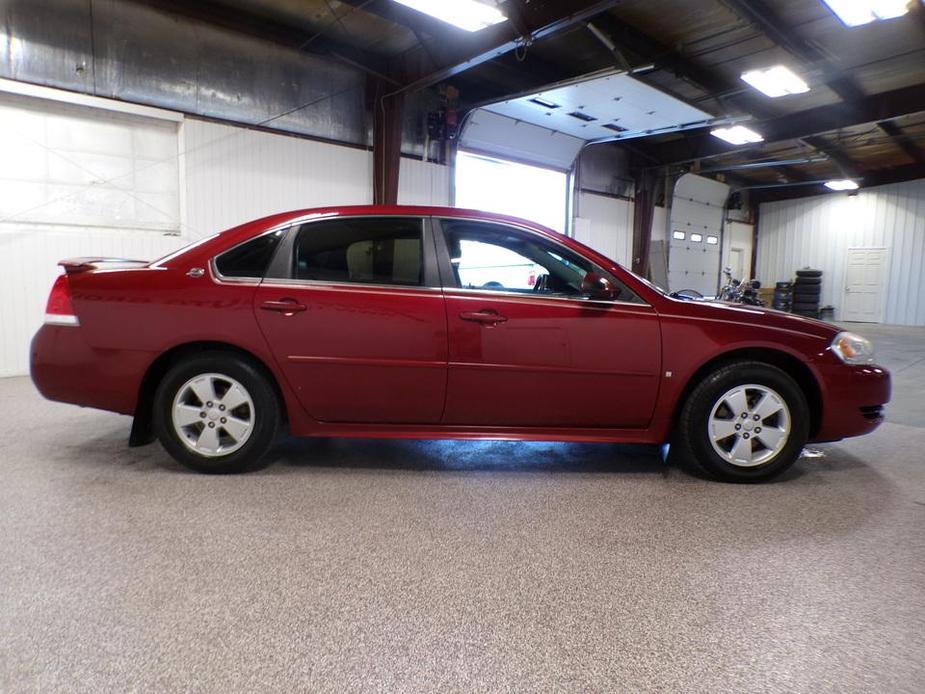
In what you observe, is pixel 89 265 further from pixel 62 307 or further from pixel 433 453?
pixel 433 453

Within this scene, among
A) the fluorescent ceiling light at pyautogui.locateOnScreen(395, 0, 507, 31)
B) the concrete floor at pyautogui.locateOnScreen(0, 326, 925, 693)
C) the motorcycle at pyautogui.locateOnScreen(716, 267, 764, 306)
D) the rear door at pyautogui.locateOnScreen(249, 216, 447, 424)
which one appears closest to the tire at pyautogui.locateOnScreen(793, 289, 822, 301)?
the motorcycle at pyautogui.locateOnScreen(716, 267, 764, 306)

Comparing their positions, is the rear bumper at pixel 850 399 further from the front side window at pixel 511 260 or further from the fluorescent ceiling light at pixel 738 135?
the fluorescent ceiling light at pixel 738 135

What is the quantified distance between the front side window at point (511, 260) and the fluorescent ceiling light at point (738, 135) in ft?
29.7

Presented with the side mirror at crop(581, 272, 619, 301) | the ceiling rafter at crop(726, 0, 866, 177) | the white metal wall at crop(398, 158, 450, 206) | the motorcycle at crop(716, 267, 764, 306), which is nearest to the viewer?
the side mirror at crop(581, 272, 619, 301)

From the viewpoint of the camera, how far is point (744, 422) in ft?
9.00

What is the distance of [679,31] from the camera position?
22.9 ft

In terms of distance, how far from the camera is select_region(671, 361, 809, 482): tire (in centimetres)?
272

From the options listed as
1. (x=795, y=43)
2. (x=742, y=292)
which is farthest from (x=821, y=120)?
(x=795, y=43)

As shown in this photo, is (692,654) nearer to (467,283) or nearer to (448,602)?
(448,602)

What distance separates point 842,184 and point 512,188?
1061 cm

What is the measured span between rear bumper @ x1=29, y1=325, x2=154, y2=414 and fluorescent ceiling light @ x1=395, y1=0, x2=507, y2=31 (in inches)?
164

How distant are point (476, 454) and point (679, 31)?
21.3 ft

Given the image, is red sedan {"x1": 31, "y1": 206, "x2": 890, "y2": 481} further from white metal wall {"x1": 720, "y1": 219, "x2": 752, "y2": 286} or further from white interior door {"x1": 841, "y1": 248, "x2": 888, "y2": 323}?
Answer: white interior door {"x1": 841, "y1": 248, "x2": 888, "y2": 323}

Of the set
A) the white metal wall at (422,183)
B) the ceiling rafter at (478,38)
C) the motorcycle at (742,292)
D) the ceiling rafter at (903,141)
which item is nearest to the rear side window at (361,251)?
the ceiling rafter at (478,38)
